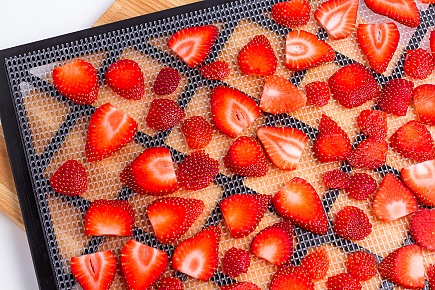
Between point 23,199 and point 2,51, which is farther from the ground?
point 2,51

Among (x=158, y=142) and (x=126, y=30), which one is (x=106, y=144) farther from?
(x=126, y=30)

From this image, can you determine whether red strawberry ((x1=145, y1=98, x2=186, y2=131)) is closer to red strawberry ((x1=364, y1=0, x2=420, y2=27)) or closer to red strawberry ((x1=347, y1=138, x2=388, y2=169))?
red strawberry ((x1=347, y1=138, x2=388, y2=169))

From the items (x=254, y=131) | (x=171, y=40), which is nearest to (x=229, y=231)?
(x=254, y=131)

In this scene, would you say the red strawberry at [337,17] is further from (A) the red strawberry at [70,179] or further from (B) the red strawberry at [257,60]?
(A) the red strawberry at [70,179]

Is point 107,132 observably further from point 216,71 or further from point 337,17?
point 337,17

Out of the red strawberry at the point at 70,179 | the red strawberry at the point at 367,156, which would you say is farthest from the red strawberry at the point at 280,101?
the red strawberry at the point at 70,179

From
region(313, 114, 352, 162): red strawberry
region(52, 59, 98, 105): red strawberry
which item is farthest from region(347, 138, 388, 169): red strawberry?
region(52, 59, 98, 105): red strawberry
